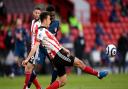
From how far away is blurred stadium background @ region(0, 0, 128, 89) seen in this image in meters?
31.2

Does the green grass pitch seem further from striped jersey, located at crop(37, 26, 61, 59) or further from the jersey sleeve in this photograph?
the jersey sleeve

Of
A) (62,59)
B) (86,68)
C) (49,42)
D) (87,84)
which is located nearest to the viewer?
(62,59)

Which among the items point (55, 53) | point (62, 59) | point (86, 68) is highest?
point (55, 53)

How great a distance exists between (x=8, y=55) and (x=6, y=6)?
3833 millimetres

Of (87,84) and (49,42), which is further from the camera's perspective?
(87,84)

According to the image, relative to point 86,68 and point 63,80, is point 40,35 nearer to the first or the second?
point 63,80

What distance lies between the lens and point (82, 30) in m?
34.4

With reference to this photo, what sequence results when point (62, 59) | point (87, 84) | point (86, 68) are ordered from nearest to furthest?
point (62, 59), point (86, 68), point (87, 84)

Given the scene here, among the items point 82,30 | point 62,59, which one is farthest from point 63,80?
point 82,30

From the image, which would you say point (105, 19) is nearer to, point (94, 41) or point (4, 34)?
point (94, 41)

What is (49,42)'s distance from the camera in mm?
16047

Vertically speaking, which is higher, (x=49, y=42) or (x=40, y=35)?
(x=40, y=35)

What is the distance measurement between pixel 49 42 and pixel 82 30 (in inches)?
727

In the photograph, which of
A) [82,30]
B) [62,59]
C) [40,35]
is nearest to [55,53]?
[62,59]
